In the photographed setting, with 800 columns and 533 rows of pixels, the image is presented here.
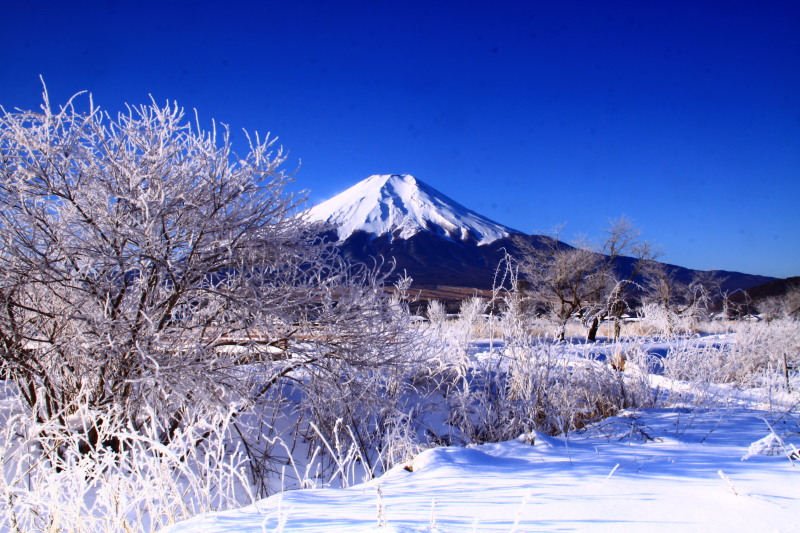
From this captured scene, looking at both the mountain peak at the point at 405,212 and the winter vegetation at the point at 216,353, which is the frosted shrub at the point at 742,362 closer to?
the winter vegetation at the point at 216,353

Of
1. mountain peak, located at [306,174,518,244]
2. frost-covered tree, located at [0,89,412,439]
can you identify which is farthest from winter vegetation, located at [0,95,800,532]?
mountain peak, located at [306,174,518,244]

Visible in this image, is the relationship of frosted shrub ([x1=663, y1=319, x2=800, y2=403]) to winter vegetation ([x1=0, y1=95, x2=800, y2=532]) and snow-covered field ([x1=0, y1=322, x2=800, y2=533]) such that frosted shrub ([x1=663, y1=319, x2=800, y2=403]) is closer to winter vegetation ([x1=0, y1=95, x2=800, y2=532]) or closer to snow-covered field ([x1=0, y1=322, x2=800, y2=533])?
winter vegetation ([x1=0, y1=95, x2=800, y2=532])

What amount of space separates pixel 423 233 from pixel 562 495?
366 ft

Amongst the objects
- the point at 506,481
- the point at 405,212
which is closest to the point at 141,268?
the point at 506,481

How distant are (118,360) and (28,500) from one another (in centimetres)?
194

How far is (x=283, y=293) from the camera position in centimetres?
451

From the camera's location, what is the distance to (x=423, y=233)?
112750 millimetres

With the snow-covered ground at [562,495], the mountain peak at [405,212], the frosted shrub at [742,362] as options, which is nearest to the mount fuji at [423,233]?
the mountain peak at [405,212]

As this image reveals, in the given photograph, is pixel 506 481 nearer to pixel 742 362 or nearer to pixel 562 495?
A: pixel 562 495

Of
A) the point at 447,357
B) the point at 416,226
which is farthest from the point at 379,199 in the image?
the point at 447,357

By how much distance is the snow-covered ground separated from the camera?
4.65 feet

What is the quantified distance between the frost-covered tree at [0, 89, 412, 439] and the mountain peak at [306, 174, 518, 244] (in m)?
103

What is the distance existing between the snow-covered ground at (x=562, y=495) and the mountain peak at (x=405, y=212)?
105 m

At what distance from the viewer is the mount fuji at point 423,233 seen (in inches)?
3691
